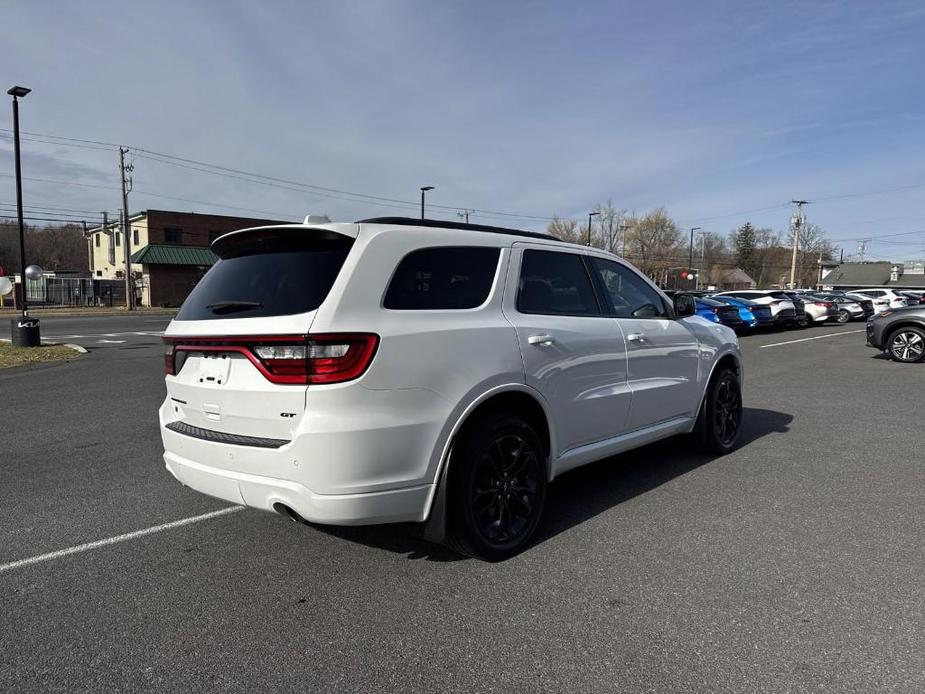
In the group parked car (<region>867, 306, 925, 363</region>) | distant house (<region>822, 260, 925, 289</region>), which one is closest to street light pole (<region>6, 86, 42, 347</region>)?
parked car (<region>867, 306, 925, 363</region>)

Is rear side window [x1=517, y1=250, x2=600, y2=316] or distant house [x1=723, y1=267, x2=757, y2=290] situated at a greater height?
distant house [x1=723, y1=267, x2=757, y2=290]

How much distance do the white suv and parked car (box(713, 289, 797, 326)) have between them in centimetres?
2016

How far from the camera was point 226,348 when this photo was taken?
10.4ft

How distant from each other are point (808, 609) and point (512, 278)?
2.26m

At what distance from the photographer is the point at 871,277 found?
94.6m

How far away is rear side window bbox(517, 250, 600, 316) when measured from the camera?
3.85 meters

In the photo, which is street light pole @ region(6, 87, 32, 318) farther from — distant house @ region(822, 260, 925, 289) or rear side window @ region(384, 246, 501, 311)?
distant house @ region(822, 260, 925, 289)

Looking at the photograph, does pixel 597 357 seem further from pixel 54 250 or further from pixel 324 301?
pixel 54 250

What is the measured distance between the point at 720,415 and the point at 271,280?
4240 mm

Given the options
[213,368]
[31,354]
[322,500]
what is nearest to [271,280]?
[213,368]

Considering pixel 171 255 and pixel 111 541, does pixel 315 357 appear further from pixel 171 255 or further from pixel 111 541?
pixel 171 255

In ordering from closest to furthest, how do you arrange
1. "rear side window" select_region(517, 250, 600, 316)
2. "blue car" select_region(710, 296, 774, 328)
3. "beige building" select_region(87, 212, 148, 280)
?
"rear side window" select_region(517, 250, 600, 316), "blue car" select_region(710, 296, 774, 328), "beige building" select_region(87, 212, 148, 280)

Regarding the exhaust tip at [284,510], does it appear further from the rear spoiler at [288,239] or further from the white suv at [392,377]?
the rear spoiler at [288,239]

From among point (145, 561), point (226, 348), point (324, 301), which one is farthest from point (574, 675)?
point (145, 561)
